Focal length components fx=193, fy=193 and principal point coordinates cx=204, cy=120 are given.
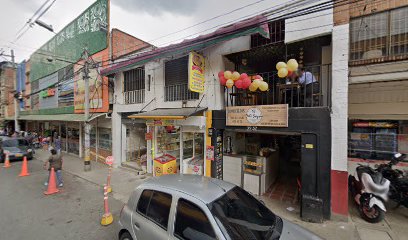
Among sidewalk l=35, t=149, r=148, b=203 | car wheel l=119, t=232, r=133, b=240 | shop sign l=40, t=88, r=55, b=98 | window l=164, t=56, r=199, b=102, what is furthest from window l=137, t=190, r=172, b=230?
shop sign l=40, t=88, r=55, b=98

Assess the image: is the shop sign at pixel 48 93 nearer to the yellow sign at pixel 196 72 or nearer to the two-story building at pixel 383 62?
the yellow sign at pixel 196 72

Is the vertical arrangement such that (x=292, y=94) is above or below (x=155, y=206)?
above

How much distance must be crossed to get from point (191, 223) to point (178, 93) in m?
6.37

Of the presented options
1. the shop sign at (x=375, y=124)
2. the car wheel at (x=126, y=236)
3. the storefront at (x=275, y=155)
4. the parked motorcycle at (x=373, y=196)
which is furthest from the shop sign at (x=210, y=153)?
the shop sign at (x=375, y=124)

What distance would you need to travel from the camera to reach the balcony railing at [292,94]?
5715 mm

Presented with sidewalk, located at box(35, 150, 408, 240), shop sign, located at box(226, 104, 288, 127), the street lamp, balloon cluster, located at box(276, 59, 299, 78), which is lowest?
sidewalk, located at box(35, 150, 408, 240)

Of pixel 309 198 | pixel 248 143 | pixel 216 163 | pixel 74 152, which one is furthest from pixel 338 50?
pixel 74 152

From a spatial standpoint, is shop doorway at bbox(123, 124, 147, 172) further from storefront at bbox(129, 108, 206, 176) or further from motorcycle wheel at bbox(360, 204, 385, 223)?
motorcycle wheel at bbox(360, 204, 385, 223)

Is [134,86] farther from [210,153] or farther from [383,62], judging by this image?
[383,62]

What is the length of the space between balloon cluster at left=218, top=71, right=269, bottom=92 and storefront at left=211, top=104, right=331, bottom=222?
62 centimetres

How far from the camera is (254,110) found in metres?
6.02

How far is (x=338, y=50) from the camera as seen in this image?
195 inches

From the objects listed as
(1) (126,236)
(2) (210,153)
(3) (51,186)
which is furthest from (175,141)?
(1) (126,236)

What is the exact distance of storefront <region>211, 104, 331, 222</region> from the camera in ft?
16.7
